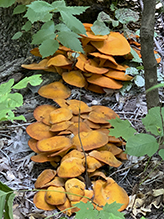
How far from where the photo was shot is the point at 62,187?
2.08 meters

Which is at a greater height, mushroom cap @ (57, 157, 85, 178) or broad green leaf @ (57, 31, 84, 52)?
broad green leaf @ (57, 31, 84, 52)

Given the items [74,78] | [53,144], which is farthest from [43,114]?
[74,78]

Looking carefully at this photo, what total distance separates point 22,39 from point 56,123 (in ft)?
6.74

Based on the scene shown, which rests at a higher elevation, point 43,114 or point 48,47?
point 48,47

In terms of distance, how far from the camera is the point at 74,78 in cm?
313

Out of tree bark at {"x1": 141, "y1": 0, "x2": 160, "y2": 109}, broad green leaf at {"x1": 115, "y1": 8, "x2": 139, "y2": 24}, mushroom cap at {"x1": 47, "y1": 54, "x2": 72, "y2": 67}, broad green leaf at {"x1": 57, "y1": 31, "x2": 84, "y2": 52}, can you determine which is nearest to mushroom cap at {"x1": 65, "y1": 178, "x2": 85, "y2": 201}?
tree bark at {"x1": 141, "y1": 0, "x2": 160, "y2": 109}

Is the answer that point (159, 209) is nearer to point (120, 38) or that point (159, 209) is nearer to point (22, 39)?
point (120, 38)

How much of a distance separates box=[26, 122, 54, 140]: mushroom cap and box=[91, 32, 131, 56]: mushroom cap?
1.40 m

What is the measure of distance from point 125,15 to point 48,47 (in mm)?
1876

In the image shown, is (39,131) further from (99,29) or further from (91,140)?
(99,29)

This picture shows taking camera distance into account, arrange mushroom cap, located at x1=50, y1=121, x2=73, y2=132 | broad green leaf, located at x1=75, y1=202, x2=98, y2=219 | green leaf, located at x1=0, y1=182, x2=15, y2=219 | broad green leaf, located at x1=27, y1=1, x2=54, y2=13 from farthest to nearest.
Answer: mushroom cap, located at x1=50, y1=121, x2=73, y2=132, broad green leaf, located at x1=27, y1=1, x2=54, y2=13, broad green leaf, located at x1=75, y1=202, x2=98, y2=219, green leaf, located at x1=0, y1=182, x2=15, y2=219

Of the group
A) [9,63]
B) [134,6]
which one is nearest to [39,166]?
[9,63]

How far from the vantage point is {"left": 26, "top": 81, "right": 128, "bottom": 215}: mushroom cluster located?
1.99 metres

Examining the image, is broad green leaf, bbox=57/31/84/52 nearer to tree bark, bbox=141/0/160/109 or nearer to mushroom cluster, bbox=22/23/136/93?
tree bark, bbox=141/0/160/109
